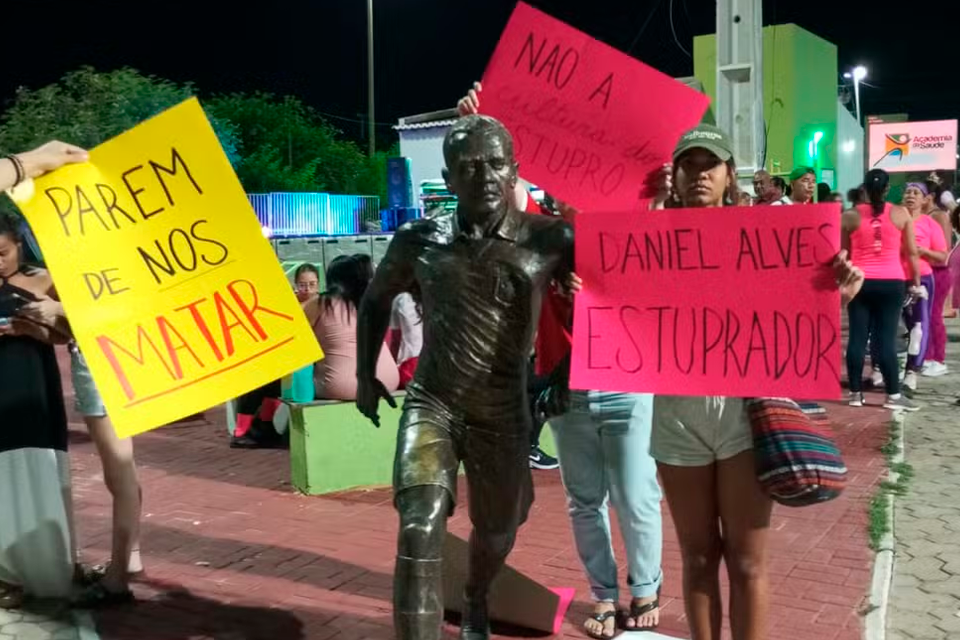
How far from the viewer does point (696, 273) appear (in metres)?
3.07

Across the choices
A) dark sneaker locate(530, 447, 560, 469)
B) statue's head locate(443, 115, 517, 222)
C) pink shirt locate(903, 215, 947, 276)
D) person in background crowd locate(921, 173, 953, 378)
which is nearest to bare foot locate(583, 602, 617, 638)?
statue's head locate(443, 115, 517, 222)

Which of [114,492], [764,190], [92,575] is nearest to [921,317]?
[764,190]

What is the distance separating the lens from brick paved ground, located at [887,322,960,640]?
4.23 metres

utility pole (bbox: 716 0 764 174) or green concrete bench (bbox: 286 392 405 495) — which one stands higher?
utility pole (bbox: 716 0 764 174)

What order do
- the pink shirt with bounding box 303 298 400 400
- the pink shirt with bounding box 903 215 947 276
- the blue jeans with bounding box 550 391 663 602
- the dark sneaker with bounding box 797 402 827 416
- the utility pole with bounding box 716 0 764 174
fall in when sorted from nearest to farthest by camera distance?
1. the dark sneaker with bounding box 797 402 827 416
2. the blue jeans with bounding box 550 391 663 602
3. the pink shirt with bounding box 303 298 400 400
4. the utility pole with bounding box 716 0 764 174
5. the pink shirt with bounding box 903 215 947 276

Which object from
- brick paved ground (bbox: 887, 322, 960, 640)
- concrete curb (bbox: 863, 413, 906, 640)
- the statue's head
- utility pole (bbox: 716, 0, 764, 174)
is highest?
utility pole (bbox: 716, 0, 764, 174)

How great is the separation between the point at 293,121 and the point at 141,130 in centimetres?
5638

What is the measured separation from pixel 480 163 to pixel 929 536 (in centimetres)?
374

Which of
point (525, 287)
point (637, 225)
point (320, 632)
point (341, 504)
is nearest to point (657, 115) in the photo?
point (637, 225)

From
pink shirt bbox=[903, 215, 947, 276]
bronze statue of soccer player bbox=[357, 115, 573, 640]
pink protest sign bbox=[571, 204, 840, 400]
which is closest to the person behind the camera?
pink protest sign bbox=[571, 204, 840, 400]

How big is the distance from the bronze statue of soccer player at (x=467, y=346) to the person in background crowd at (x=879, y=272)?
18.7ft

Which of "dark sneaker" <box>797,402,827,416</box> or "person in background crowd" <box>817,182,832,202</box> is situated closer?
"dark sneaker" <box>797,402,827,416</box>

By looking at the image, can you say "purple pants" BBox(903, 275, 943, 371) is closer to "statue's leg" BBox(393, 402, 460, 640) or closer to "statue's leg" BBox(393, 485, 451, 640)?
"statue's leg" BBox(393, 402, 460, 640)

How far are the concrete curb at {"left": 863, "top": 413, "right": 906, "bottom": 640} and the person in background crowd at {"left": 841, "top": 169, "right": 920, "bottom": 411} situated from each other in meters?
2.76
